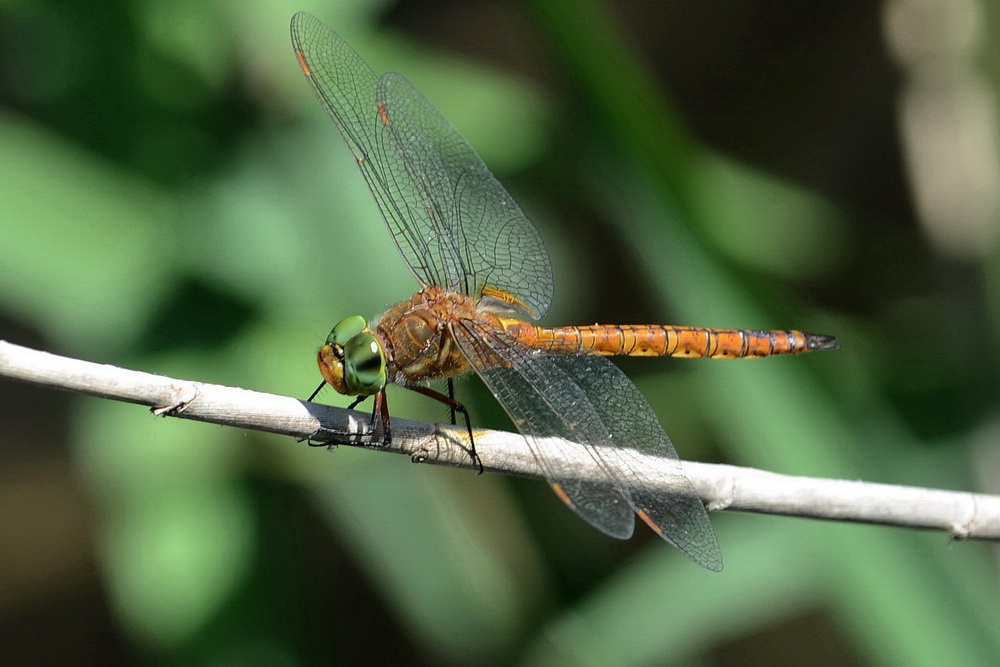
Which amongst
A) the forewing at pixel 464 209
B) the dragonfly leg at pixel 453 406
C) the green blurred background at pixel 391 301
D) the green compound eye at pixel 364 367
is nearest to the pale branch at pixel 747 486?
the dragonfly leg at pixel 453 406

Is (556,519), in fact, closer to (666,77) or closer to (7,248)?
(7,248)

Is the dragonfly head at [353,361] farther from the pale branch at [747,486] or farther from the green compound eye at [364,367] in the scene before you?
the pale branch at [747,486]

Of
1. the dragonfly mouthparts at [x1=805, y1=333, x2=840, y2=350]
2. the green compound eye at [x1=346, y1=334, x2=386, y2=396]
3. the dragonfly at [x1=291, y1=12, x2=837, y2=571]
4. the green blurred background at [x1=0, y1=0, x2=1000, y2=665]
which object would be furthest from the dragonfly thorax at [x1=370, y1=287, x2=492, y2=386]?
the dragonfly mouthparts at [x1=805, y1=333, x2=840, y2=350]

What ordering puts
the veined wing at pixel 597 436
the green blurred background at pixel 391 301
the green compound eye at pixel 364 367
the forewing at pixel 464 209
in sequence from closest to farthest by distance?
the veined wing at pixel 597 436, the green compound eye at pixel 364 367, the green blurred background at pixel 391 301, the forewing at pixel 464 209

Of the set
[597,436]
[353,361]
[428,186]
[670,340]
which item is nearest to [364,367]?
[353,361]

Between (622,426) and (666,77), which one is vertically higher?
(666,77)

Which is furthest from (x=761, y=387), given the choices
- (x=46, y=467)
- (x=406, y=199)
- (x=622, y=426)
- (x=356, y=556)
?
(x=46, y=467)

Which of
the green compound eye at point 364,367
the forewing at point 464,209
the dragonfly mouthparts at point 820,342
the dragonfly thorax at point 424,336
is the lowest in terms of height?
the dragonfly mouthparts at point 820,342

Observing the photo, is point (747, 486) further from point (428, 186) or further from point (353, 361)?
point (428, 186)

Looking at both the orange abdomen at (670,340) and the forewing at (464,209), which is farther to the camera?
the forewing at (464,209)
